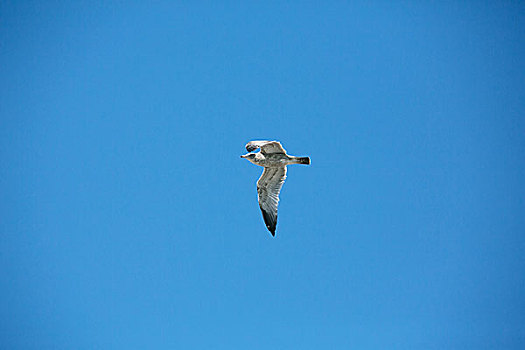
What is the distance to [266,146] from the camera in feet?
41.5

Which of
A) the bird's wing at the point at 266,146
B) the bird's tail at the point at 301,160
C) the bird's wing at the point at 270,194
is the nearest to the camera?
the bird's wing at the point at 266,146

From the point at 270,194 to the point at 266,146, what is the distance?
8.70ft

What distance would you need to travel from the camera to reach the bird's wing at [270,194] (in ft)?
47.5

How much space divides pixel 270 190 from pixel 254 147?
3.40 meters

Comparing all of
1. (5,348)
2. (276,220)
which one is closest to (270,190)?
(276,220)

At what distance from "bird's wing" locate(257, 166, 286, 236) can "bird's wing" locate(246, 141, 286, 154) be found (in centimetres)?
159

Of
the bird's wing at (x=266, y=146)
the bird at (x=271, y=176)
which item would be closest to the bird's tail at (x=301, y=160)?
the bird at (x=271, y=176)

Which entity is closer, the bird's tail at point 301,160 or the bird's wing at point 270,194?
the bird's tail at point 301,160

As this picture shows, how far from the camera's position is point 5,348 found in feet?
319

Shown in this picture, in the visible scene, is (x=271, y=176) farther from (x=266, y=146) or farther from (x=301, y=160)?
(x=266, y=146)

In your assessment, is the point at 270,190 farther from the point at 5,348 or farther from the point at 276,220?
the point at 5,348

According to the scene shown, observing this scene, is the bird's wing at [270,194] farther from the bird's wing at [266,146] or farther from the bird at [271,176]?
the bird's wing at [266,146]

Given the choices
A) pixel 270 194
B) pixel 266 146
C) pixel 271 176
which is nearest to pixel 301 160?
pixel 266 146

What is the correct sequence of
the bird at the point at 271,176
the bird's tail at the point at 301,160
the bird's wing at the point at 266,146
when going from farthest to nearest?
the bird's tail at the point at 301,160 < the bird at the point at 271,176 < the bird's wing at the point at 266,146
